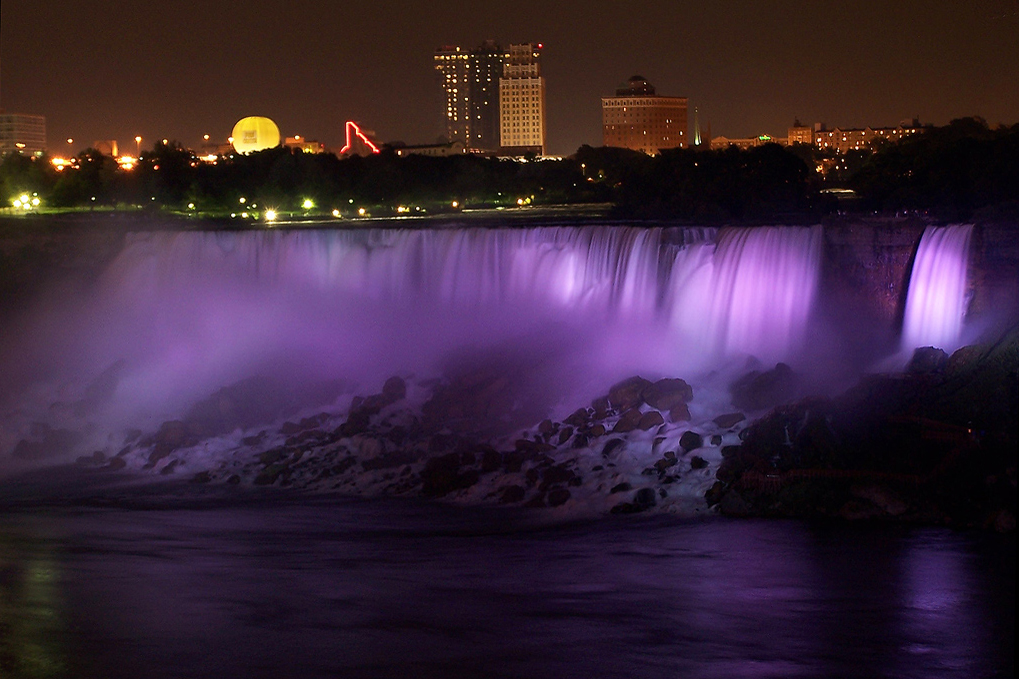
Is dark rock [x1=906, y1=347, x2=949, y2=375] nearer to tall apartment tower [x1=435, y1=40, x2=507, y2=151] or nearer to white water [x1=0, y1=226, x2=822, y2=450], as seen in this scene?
white water [x1=0, y1=226, x2=822, y2=450]

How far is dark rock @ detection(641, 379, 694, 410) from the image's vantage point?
27422 mm

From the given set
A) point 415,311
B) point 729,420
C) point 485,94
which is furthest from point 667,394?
point 485,94

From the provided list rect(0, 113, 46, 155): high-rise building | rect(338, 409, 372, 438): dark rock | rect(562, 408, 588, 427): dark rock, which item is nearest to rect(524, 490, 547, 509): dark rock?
rect(562, 408, 588, 427): dark rock

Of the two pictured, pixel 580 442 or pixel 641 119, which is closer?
pixel 580 442

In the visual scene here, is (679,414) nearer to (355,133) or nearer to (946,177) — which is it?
(946,177)

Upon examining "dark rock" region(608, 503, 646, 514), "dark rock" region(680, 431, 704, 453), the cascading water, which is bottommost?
"dark rock" region(608, 503, 646, 514)

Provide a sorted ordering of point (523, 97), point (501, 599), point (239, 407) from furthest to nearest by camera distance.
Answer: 1. point (523, 97)
2. point (239, 407)
3. point (501, 599)

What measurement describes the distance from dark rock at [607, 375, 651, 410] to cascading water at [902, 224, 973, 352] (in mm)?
5941

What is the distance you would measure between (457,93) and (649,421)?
165m

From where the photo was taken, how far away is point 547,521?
23.3 meters

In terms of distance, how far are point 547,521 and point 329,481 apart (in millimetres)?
6031

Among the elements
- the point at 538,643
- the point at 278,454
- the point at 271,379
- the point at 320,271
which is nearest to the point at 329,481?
the point at 278,454

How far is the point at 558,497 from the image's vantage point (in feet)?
79.6

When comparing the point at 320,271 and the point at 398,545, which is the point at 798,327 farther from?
the point at 320,271
